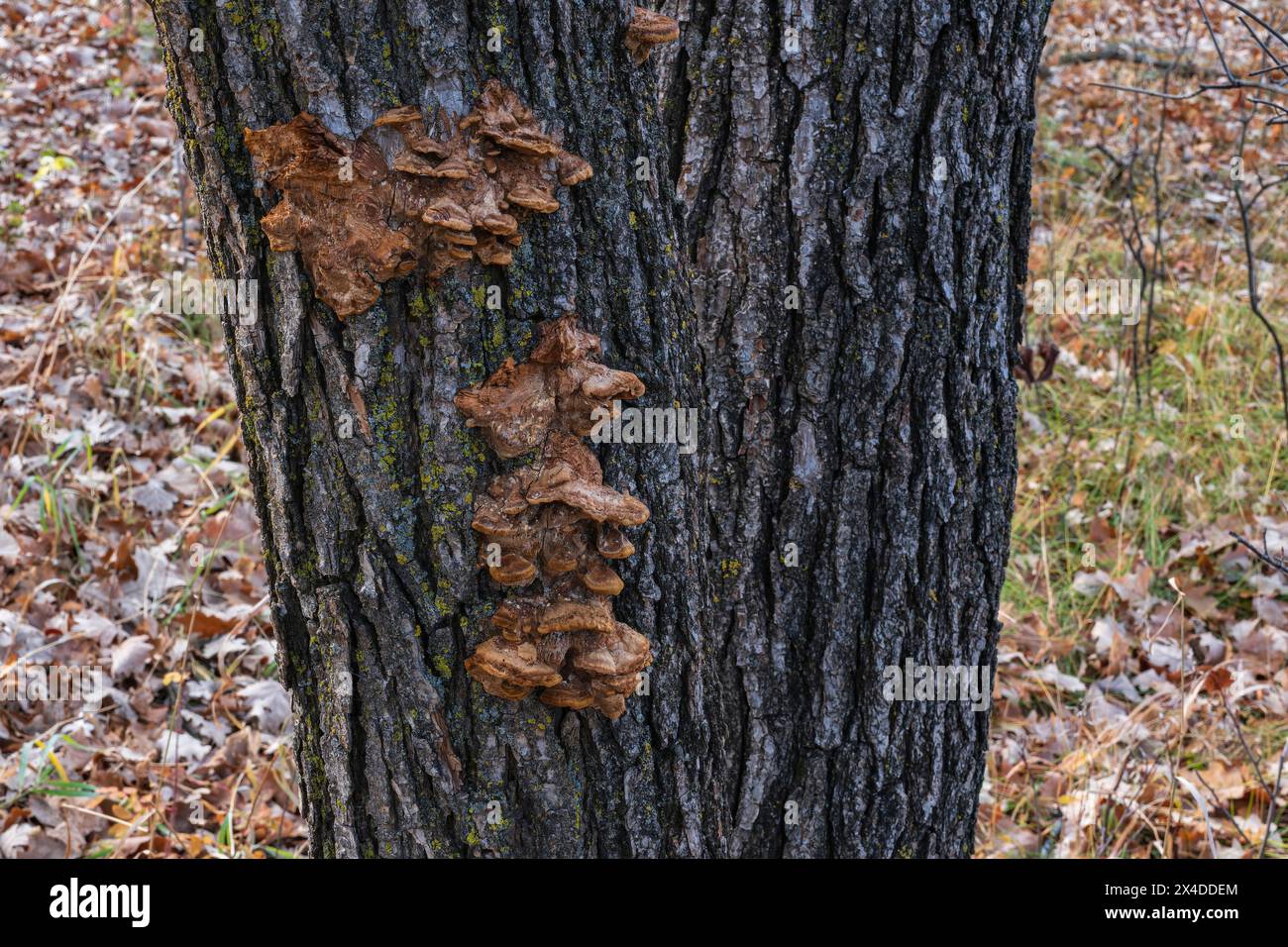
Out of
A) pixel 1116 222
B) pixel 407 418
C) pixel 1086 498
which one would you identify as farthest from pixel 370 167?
pixel 1116 222

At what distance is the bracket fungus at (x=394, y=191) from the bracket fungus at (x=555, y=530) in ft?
0.62

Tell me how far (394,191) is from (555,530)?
0.53 metres

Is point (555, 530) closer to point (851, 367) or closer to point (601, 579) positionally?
point (601, 579)

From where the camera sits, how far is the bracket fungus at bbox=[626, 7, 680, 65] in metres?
1.51

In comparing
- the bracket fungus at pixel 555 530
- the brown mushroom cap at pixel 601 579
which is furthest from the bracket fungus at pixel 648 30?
the brown mushroom cap at pixel 601 579

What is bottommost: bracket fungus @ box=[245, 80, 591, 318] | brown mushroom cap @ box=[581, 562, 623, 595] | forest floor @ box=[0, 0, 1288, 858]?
forest floor @ box=[0, 0, 1288, 858]

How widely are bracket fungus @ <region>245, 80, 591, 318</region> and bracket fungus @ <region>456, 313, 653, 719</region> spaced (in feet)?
0.62

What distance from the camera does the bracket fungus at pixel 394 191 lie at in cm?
140

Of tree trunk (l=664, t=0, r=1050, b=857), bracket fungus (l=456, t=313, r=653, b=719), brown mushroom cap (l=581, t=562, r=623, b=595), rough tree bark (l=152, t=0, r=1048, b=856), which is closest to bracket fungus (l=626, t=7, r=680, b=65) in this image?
rough tree bark (l=152, t=0, r=1048, b=856)

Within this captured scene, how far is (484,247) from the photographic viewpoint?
145cm

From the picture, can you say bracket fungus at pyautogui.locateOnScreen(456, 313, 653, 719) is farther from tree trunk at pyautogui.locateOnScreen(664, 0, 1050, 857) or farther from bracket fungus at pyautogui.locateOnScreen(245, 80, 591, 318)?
tree trunk at pyautogui.locateOnScreen(664, 0, 1050, 857)

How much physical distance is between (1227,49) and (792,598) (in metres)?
10.2

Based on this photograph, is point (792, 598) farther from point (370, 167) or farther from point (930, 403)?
point (370, 167)

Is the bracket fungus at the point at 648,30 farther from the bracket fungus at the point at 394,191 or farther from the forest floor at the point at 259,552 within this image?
the forest floor at the point at 259,552
